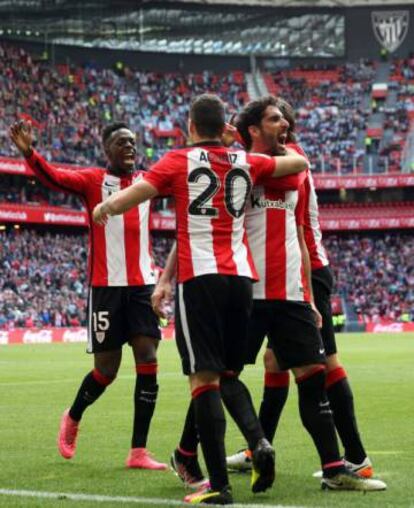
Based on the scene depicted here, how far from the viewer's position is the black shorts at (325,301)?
25.1 feet

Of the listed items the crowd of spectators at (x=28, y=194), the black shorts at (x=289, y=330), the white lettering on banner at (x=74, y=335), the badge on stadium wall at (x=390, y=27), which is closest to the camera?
the black shorts at (x=289, y=330)

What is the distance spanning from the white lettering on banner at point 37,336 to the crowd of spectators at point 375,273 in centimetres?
1932

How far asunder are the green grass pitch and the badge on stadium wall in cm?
5314

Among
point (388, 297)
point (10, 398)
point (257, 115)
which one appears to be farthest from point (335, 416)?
point (388, 297)

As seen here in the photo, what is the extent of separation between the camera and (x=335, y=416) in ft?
24.9

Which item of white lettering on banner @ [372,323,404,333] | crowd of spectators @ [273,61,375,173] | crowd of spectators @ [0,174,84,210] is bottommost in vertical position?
white lettering on banner @ [372,323,404,333]

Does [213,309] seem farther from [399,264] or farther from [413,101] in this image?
[413,101]

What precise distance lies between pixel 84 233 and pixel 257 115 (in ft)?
Answer: 170

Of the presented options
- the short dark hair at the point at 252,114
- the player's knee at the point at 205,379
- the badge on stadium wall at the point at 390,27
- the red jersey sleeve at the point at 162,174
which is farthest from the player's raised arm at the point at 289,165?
the badge on stadium wall at the point at 390,27

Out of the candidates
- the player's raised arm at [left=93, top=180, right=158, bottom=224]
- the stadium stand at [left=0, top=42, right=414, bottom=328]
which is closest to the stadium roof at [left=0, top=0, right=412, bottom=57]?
the stadium stand at [left=0, top=42, right=414, bottom=328]

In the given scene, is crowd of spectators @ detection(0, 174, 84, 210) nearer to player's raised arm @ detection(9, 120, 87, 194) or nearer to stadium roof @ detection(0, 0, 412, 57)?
stadium roof @ detection(0, 0, 412, 57)

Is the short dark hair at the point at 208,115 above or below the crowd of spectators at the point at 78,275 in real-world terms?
above

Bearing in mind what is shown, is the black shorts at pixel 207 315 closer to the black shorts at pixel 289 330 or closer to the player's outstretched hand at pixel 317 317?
the black shorts at pixel 289 330

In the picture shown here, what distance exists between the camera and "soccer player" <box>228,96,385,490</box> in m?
7.00
